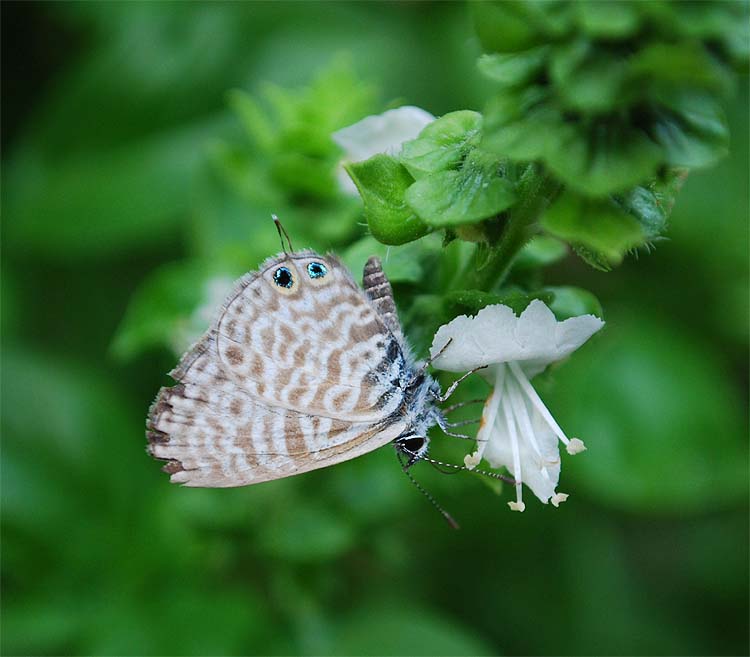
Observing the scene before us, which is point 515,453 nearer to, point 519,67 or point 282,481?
point 519,67

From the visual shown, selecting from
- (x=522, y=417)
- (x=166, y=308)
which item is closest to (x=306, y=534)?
(x=166, y=308)

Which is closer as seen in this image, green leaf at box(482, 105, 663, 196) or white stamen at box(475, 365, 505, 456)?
green leaf at box(482, 105, 663, 196)

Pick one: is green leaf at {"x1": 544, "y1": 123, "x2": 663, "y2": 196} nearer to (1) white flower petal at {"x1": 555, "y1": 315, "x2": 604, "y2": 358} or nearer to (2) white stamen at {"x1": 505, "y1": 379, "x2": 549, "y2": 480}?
(1) white flower petal at {"x1": 555, "y1": 315, "x2": 604, "y2": 358}

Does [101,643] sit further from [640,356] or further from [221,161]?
[640,356]

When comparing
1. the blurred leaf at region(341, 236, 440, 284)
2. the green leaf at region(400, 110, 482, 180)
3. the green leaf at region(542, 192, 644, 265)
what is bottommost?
the blurred leaf at region(341, 236, 440, 284)

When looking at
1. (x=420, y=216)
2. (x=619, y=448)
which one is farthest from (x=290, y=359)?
(x=619, y=448)

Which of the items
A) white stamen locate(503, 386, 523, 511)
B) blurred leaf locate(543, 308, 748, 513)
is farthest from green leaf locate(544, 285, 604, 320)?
blurred leaf locate(543, 308, 748, 513)
